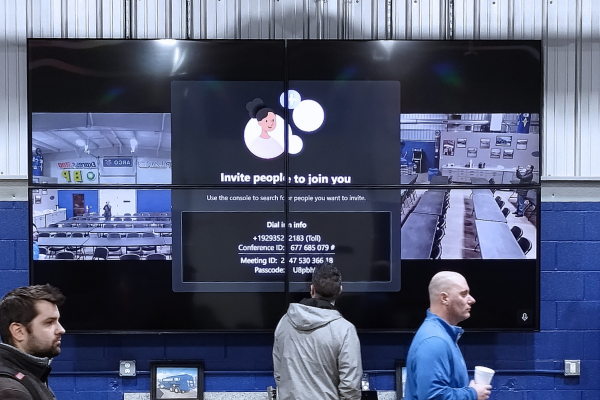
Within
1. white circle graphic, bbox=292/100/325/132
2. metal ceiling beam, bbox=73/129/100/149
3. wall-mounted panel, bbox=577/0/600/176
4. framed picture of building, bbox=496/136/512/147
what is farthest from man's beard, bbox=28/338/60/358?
Result: wall-mounted panel, bbox=577/0/600/176

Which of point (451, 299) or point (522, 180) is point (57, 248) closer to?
point (451, 299)

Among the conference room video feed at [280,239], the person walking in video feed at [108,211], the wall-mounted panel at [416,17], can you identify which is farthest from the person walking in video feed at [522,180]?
the person walking in video feed at [108,211]

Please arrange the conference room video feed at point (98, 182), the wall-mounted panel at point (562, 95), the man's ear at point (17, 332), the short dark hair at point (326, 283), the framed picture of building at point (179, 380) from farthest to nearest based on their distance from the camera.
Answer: the wall-mounted panel at point (562, 95) < the framed picture of building at point (179, 380) < the conference room video feed at point (98, 182) < the short dark hair at point (326, 283) < the man's ear at point (17, 332)

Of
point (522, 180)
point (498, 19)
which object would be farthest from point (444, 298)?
point (498, 19)

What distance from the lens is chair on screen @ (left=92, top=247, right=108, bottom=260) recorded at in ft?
12.8

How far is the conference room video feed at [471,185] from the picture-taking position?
12.8 feet

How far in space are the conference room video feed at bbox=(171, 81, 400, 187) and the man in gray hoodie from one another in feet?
3.65

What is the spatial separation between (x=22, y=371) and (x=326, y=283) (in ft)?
5.39

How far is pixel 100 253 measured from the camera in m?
3.89

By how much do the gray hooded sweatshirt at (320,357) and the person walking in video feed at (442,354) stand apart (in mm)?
518

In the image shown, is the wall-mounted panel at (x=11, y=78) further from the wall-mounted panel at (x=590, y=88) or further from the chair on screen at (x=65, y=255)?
the wall-mounted panel at (x=590, y=88)

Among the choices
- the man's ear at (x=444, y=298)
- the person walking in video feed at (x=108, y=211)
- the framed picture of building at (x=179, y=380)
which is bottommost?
the framed picture of building at (x=179, y=380)

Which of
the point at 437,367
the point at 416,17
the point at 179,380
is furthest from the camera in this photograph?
the point at 416,17

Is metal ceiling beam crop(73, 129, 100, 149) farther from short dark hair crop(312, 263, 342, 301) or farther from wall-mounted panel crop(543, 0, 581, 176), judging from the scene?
wall-mounted panel crop(543, 0, 581, 176)
